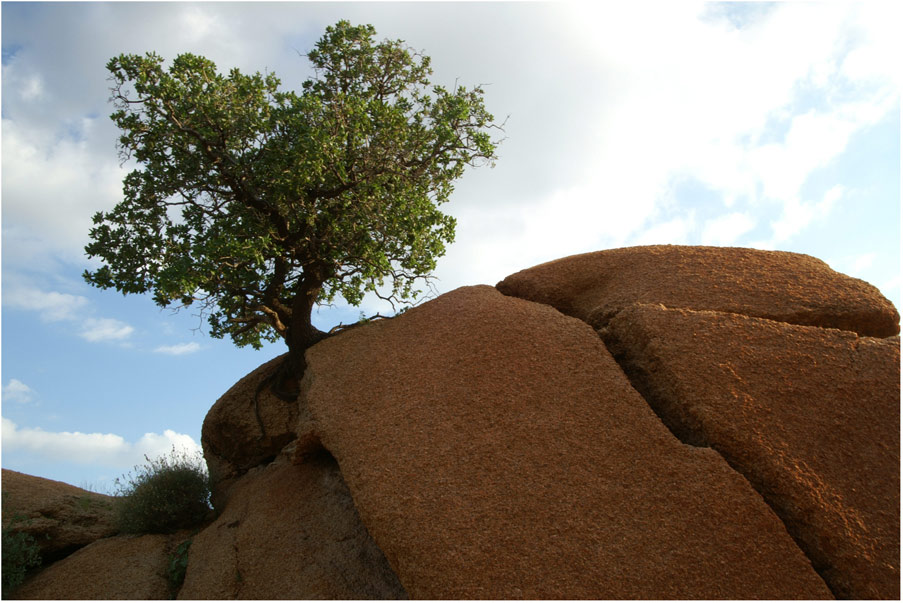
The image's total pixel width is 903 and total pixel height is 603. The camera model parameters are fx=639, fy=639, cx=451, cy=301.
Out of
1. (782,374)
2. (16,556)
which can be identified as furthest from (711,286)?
(16,556)

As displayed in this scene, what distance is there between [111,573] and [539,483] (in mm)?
7080

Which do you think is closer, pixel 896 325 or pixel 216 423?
pixel 896 325

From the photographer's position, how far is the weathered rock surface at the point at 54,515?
35.7 ft

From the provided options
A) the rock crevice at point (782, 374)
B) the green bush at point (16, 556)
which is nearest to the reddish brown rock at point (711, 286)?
the rock crevice at point (782, 374)

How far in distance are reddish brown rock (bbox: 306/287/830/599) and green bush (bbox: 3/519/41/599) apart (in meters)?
5.31

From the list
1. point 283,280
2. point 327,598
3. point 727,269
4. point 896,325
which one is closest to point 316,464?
point 327,598

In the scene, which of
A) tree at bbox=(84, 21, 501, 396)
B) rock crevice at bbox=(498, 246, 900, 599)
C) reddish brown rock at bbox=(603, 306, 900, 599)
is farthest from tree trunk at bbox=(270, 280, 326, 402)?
reddish brown rock at bbox=(603, 306, 900, 599)

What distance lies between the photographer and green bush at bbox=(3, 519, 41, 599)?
9945 mm

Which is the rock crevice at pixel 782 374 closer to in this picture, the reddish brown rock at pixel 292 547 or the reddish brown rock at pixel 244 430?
the reddish brown rock at pixel 292 547

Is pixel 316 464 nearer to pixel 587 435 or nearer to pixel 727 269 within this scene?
pixel 587 435

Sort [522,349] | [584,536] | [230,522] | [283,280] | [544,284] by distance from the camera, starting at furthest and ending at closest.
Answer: [283,280] < [544,284] < [230,522] < [522,349] < [584,536]

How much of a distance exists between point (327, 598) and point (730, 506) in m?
5.09

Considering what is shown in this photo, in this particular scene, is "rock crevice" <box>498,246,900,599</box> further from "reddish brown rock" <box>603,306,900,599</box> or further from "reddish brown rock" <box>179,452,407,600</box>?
"reddish brown rock" <box>179,452,407,600</box>

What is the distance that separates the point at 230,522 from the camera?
10500mm
